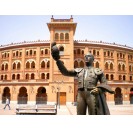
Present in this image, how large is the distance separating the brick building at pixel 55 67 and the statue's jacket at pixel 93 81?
93.9 ft

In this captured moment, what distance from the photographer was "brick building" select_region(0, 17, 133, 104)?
34.8 meters

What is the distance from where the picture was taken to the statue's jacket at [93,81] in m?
3.75

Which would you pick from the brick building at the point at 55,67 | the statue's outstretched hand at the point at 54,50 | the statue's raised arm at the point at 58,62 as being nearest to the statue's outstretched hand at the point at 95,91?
the statue's raised arm at the point at 58,62

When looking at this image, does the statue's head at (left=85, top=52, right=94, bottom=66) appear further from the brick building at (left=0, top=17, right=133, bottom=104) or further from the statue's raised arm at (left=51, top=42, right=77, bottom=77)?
the brick building at (left=0, top=17, right=133, bottom=104)

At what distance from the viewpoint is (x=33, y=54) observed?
40031 millimetres

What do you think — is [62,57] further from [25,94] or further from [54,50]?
[54,50]

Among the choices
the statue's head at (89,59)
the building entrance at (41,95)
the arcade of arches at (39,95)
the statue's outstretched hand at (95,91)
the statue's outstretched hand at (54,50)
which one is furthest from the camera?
the arcade of arches at (39,95)

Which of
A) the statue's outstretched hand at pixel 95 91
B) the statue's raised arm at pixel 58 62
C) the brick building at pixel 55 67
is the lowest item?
the statue's outstretched hand at pixel 95 91

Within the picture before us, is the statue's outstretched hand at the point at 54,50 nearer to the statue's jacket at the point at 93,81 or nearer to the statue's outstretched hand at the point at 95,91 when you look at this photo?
the statue's jacket at the point at 93,81

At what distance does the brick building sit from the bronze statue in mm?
28618

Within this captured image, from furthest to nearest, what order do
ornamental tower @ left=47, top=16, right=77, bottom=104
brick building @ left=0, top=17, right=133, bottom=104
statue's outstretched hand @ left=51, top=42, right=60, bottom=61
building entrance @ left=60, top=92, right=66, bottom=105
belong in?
brick building @ left=0, top=17, right=133, bottom=104
ornamental tower @ left=47, top=16, right=77, bottom=104
building entrance @ left=60, top=92, right=66, bottom=105
statue's outstretched hand @ left=51, top=42, right=60, bottom=61

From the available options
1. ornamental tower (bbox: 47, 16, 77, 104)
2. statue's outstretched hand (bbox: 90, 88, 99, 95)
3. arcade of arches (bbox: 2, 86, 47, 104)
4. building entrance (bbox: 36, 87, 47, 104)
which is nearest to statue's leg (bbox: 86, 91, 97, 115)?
statue's outstretched hand (bbox: 90, 88, 99, 95)

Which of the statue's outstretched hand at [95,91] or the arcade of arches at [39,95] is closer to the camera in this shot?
the statue's outstretched hand at [95,91]
